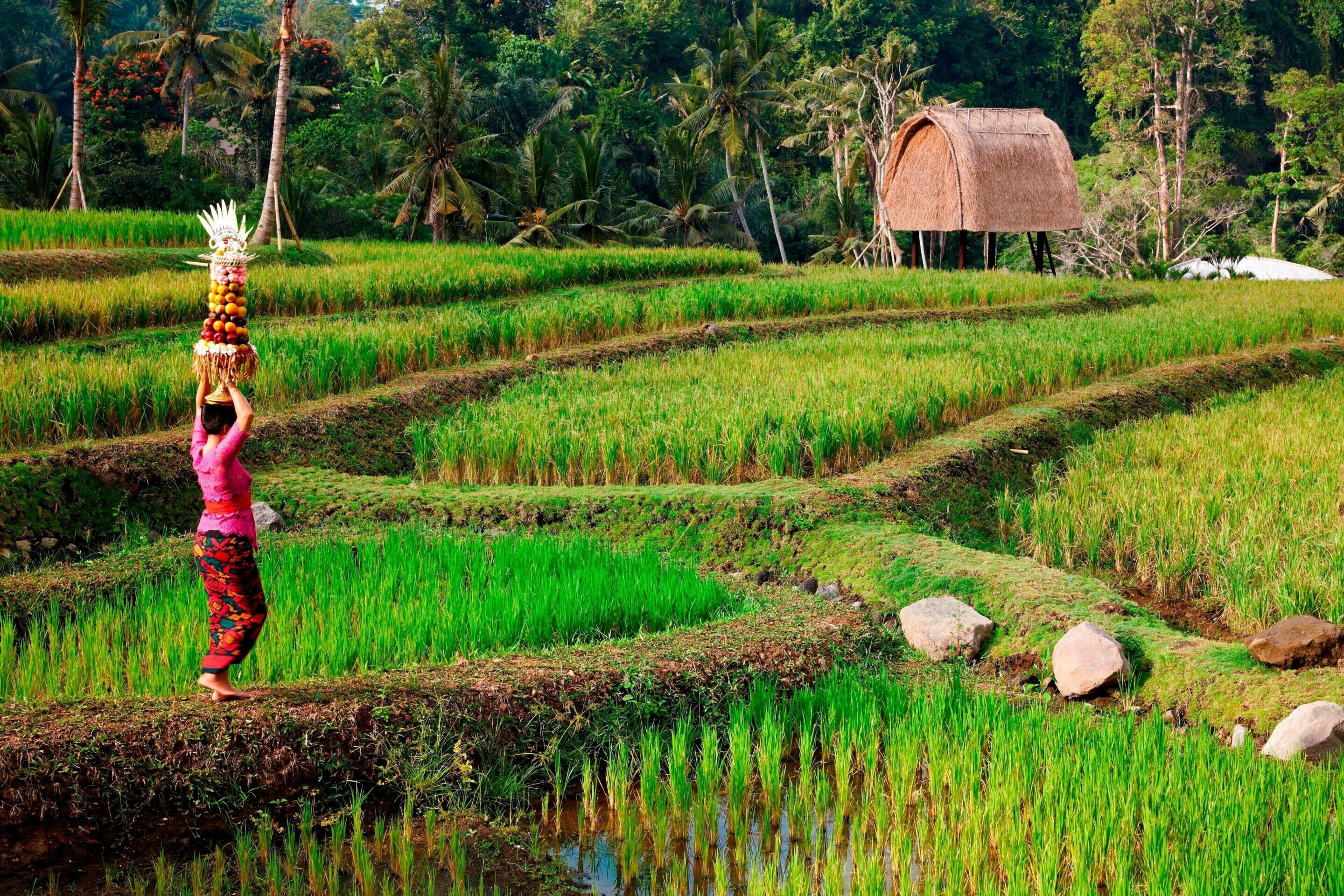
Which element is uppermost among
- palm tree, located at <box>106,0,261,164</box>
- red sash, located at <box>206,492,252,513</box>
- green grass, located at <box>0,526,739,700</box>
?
palm tree, located at <box>106,0,261,164</box>

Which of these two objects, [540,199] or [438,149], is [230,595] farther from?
[540,199]

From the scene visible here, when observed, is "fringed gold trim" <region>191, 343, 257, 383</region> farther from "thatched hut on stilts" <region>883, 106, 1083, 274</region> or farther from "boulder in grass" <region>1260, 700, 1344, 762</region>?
"thatched hut on stilts" <region>883, 106, 1083, 274</region>

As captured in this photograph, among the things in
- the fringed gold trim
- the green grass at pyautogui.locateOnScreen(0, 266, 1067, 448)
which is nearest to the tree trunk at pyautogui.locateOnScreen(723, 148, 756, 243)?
the green grass at pyautogui.locateOnScreen(0, 266, 1067, 448)

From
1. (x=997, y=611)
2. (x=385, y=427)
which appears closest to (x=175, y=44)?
(x=385, y=427)

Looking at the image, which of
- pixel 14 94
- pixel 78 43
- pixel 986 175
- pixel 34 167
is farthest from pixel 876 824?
pixel 14 94

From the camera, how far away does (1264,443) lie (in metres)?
7.41

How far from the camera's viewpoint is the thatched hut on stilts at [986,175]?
1831cm

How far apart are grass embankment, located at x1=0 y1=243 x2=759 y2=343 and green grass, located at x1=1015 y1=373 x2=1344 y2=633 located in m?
6.85

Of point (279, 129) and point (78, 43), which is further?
point (78, 43)

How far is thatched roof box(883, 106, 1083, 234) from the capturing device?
18.3 meters

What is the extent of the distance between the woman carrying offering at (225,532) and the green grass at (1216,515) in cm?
384

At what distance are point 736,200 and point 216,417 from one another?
904 inches

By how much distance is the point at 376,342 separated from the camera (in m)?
8.48

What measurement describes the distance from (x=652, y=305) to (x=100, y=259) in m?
5.19
